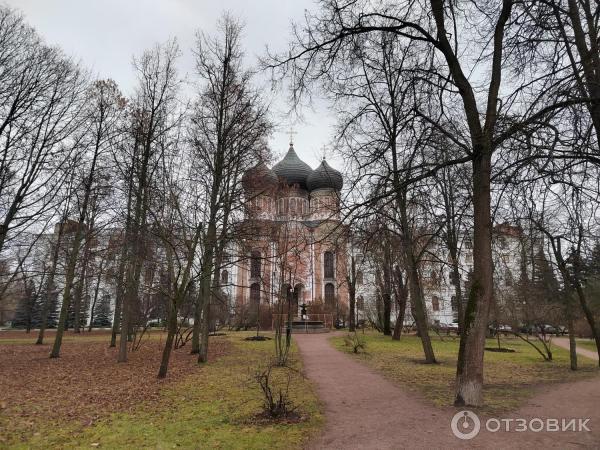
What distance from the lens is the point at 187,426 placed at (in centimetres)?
659

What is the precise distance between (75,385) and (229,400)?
4.33m

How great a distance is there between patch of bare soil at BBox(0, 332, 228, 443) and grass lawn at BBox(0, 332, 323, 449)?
262 mm

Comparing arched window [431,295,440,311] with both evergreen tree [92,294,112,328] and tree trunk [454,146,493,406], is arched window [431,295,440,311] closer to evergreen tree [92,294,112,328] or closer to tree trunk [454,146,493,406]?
tree trunk [454,146,493,406]

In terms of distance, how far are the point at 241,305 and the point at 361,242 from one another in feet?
96.6

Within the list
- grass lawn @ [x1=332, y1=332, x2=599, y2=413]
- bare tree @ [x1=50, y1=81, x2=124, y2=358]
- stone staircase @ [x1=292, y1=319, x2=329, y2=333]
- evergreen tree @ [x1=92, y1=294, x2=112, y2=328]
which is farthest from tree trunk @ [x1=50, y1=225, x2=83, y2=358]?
evergreen tree @ [x1=92, y1=294, x2=112, y2=328]

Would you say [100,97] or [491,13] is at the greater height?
[100,97]

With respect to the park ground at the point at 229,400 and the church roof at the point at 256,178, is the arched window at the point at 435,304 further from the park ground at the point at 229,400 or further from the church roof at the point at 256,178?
the church roof at the point at 256,178

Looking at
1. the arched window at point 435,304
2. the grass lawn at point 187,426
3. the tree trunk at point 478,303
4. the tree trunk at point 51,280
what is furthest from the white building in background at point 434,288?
the tree trunk at point 51,280

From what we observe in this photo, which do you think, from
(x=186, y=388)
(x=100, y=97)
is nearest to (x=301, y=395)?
(x=186, y=388)

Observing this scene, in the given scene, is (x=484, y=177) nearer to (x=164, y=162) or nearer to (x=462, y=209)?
(x=462, y=209)

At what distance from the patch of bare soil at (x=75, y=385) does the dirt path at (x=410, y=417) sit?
12.9ft

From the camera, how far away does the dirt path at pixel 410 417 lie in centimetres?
576

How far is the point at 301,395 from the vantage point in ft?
29.5

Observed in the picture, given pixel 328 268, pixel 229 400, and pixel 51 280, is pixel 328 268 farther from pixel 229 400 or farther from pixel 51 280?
pixel 229 400
